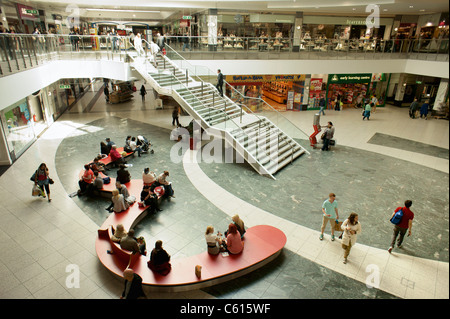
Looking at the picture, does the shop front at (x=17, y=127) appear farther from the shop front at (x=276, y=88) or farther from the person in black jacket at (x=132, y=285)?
the shop front at (x=276, y=88)

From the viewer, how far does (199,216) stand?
333 inches

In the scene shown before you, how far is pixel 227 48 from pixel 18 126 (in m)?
12.5

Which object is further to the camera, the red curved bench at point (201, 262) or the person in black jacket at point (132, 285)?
the red curved bench at point (201, 262)

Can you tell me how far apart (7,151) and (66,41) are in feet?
25.8

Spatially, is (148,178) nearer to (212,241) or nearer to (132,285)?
(212,241)

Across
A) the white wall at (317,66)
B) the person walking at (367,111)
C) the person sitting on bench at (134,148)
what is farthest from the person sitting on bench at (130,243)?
the person walking at (367,111)

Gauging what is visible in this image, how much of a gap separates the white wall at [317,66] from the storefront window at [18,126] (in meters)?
9.36

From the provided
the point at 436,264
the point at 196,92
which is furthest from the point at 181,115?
the point at 436,264

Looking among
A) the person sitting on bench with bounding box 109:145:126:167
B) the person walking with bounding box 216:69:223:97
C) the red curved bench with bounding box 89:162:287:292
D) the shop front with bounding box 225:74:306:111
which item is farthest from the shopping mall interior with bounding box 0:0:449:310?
the person sitting on bench with bounding box 109:145:126:167

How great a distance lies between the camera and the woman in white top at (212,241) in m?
6.29

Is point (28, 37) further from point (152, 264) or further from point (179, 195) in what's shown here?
point (152, 264)

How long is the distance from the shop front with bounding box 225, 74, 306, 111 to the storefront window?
1206cm

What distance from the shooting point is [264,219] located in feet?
27.3

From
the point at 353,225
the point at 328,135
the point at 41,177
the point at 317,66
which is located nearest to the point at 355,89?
the point at 317,66
